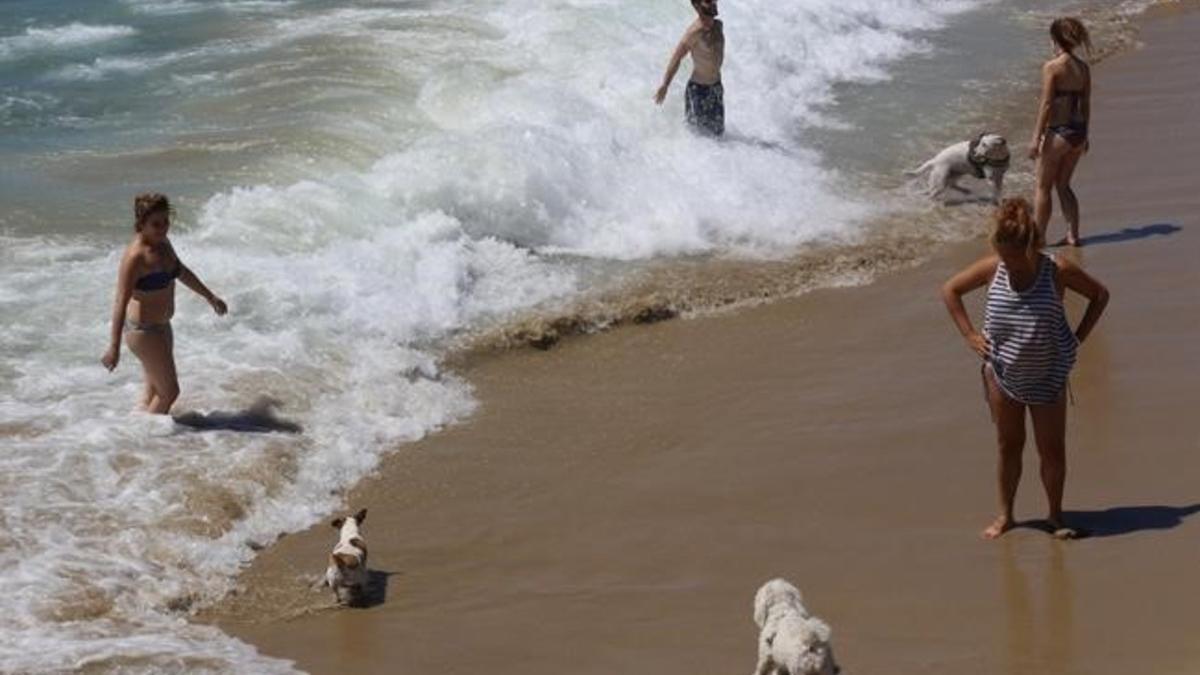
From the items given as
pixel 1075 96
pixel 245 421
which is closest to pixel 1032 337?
pixel 245 421

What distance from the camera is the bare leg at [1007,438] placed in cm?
812

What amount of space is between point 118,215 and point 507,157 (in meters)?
2.85

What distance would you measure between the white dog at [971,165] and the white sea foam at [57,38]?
873cm

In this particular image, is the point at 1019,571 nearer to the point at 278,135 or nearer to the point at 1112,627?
the point at 1112,627

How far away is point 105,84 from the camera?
57.5 feet

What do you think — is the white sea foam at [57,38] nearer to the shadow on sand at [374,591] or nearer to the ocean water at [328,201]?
the ocean water at [328,201]

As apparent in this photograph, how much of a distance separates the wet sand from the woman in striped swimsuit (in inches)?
12.1

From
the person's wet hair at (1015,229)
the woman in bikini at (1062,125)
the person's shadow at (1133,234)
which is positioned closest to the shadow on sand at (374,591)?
the person's wet hair at (1015,229)

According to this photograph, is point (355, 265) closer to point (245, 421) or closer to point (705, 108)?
point (245, 421)

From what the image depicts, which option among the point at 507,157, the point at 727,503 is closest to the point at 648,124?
the point at 507,157

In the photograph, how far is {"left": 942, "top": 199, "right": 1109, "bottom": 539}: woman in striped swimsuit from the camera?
25.4 feet

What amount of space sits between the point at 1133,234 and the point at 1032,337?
5627mm

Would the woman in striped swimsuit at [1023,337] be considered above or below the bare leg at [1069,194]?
above

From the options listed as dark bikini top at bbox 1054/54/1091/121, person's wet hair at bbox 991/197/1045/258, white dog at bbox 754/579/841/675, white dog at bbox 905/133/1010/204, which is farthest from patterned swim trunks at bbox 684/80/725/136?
white dog at bbox 754/579/841/675
